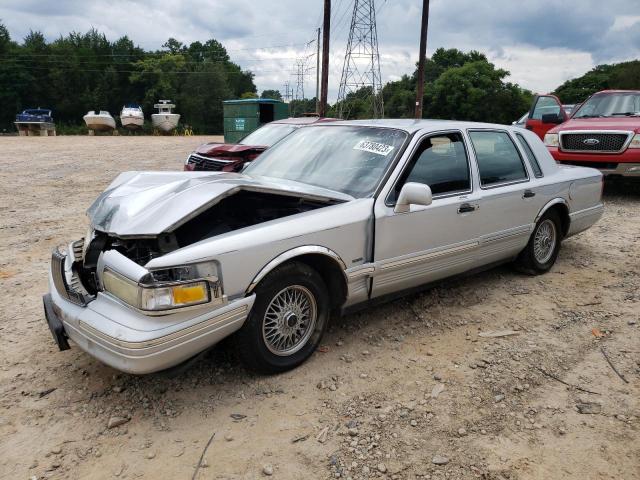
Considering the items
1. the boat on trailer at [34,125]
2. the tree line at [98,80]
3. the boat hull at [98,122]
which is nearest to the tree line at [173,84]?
the tree line at [98,80]

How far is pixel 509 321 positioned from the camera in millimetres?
3959

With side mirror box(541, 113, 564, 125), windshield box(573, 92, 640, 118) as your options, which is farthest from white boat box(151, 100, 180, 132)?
windshield box(573, 92, 640, 118)

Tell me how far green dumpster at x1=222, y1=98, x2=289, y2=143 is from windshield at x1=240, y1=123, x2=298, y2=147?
7886 millimetres

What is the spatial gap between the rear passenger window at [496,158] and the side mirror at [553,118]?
19.7ft

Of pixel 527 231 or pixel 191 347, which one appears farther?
pixel 527 231

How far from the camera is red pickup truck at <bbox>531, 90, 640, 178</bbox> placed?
8297mm

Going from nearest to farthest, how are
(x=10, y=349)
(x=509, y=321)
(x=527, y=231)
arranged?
(x=10, y=349) → (x=509, y=321) → (x=527, y=231)

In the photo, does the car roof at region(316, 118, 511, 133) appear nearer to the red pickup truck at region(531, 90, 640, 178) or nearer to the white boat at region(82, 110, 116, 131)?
the red pickup truck at region(531, 90, 640, 178)

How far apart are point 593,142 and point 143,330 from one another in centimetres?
864

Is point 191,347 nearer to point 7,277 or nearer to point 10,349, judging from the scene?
point 10,349

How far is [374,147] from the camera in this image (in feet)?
12.3

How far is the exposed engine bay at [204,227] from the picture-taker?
3.00 meters

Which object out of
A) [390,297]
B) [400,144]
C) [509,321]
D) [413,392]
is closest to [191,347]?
[413,392]

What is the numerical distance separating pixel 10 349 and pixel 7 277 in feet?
5.53
